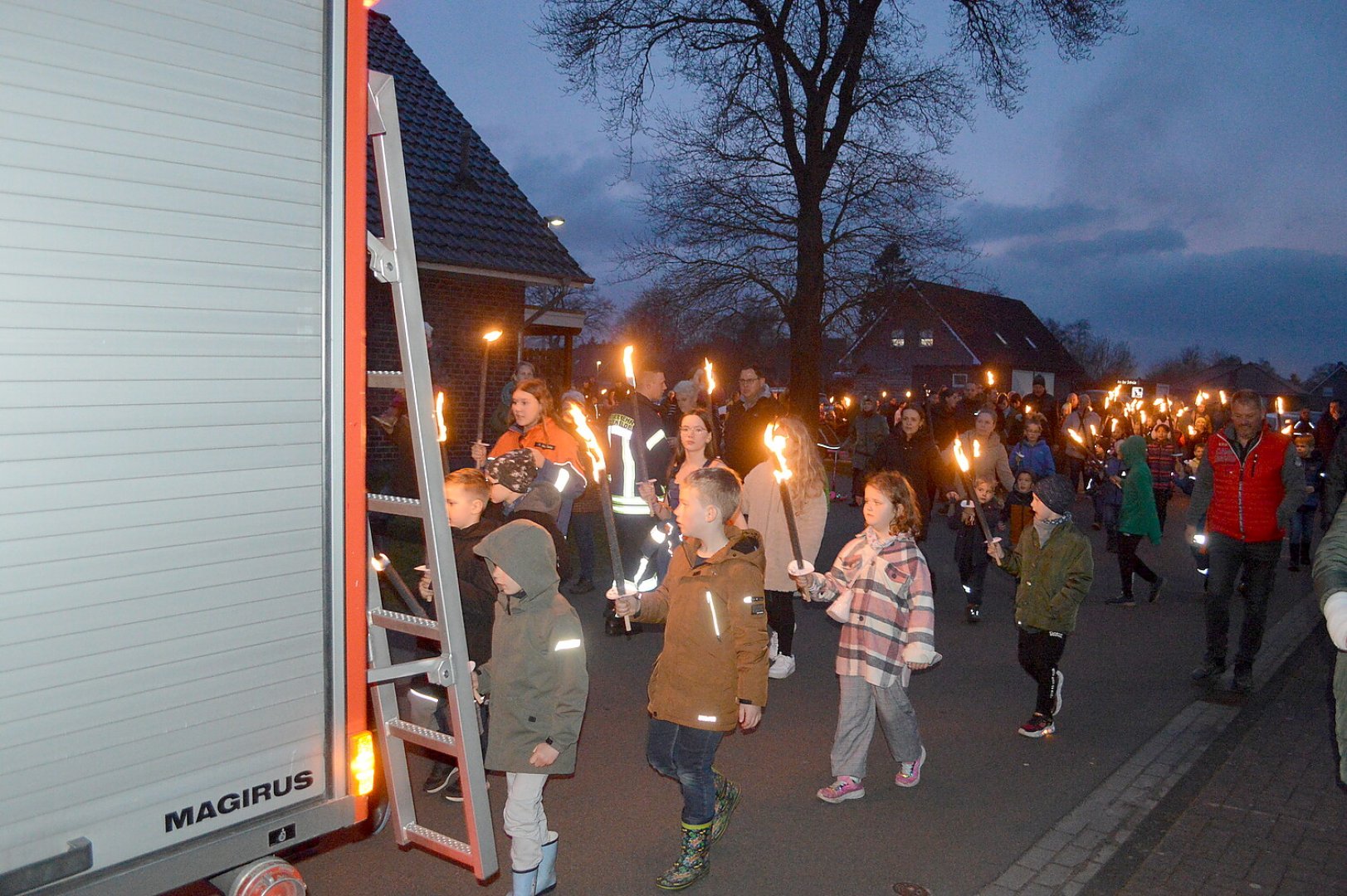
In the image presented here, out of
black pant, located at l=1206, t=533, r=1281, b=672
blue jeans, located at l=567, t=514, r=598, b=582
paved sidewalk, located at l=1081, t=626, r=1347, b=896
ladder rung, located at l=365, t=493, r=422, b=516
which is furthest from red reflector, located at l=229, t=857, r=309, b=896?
blue jeans, located at l=567, t=514, r=598, b=582

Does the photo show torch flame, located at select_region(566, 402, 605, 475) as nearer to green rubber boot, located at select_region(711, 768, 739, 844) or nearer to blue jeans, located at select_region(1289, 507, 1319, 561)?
green rubber boot, located at select_region(711, 768, 739, 844)

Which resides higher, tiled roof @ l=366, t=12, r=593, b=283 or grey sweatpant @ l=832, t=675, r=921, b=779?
tiled roof @ l=366, t=12, r=593, b=283

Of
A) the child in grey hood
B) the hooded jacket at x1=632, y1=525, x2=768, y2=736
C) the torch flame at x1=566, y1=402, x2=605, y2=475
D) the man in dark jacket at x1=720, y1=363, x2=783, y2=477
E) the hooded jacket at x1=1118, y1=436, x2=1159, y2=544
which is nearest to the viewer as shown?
the child in grey hood

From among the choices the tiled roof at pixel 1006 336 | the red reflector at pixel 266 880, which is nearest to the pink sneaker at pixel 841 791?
the red reflector at pixel 266 880

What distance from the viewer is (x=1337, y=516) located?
12.6 ft

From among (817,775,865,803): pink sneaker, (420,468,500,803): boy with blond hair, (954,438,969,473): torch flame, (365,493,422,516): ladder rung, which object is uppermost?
(365,493,422,516): ladder rung

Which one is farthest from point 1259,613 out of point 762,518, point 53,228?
point 53,228

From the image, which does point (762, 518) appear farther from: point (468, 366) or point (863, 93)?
point (863, 93)

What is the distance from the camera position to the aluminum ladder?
11.2ft

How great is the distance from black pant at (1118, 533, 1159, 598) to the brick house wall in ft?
28.8

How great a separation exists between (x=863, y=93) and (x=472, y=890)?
19.0m

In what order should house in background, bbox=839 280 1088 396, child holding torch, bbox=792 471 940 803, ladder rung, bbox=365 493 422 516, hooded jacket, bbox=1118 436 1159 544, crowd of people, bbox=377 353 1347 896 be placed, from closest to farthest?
1. ladder rung, bbox=365 493 422 516
2. crowd of people, bbox=377 353 1347 896
3. child holding torch, bbox=792 471 940 803
4. hooded jacket, bbox=1118 436 1159 544
5. house in background, bbox=839 280 1088 396

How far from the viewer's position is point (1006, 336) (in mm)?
61844

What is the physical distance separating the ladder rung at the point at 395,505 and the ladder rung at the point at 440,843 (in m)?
1.13
